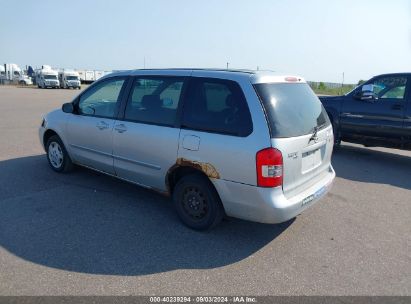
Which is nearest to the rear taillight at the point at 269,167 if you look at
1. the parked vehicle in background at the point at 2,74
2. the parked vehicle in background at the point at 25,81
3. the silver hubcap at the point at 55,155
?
the silver hubcap at the point at 55,155

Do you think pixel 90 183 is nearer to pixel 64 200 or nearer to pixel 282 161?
pixel 64 200

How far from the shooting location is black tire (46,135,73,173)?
5.81 meters

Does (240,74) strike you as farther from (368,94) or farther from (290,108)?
(368,94)

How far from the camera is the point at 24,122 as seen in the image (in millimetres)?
12031

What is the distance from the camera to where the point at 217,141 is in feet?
12.1

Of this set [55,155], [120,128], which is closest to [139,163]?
[120,128]

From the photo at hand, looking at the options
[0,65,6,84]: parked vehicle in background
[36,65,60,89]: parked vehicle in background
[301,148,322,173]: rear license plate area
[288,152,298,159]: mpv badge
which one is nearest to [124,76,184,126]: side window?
[288,152,298,159]: mpv badge

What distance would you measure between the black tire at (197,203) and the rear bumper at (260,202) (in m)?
0.13

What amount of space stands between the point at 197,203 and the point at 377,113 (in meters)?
5.42

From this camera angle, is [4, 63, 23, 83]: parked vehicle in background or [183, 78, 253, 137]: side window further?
[4, 63, 23, 83]: parked vehicle in background

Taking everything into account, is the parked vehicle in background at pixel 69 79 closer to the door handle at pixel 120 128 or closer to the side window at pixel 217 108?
the door handle at pixel 120 128

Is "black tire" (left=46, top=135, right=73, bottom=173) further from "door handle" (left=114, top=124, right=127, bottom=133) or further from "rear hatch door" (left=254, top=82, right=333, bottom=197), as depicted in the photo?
"rear hatch door" (left=254, top=82, right=333, bottom=197)

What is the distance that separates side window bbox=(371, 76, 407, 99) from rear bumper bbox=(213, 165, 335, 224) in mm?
4893

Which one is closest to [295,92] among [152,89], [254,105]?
[254,105]
